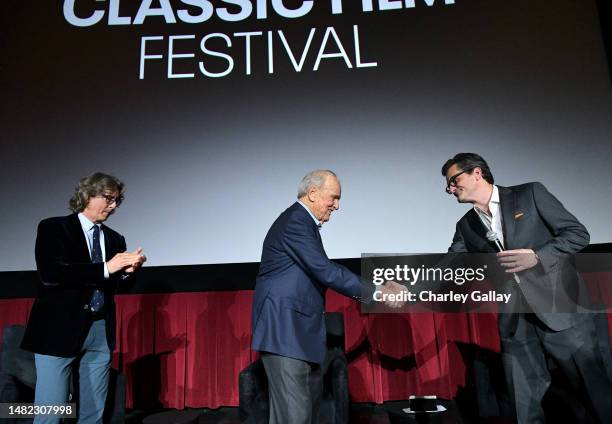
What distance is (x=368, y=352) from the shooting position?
3.36 m

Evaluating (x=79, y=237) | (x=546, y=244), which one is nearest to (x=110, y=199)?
(x=79, y=237)

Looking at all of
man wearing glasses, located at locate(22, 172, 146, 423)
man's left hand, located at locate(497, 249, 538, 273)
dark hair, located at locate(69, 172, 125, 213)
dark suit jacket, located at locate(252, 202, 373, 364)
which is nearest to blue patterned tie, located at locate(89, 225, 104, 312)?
man wearing glasses, located at locate(22, 172, 146, 423)

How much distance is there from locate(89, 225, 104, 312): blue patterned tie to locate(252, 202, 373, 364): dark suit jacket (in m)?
0.71

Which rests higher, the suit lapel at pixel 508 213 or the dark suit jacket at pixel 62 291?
the suit lapel at pixel 508 213

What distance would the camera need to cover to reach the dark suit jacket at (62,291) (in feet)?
6.44

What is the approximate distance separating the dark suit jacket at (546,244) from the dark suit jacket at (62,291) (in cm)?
182

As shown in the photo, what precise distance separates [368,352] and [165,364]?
1430 mm

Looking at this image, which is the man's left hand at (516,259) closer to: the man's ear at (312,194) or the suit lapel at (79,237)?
the man's ear at (312,194)

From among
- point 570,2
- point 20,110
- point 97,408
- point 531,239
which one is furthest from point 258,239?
point 570,2

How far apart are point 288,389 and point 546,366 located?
1.22 metres

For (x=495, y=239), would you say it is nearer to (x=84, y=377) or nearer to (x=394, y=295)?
(x=394, y=295)

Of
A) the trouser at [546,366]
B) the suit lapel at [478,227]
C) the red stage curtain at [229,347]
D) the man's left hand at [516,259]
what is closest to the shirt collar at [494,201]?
the suit lapel at [478,227]

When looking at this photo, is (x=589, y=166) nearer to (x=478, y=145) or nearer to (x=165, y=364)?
(x=478, y=145)

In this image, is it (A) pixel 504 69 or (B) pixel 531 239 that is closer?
(B) pixel 531 239
